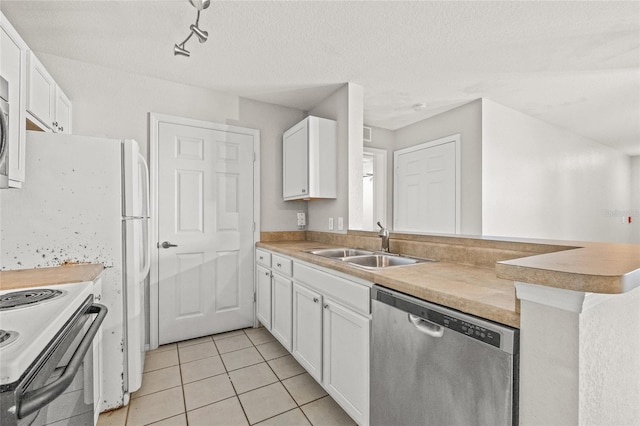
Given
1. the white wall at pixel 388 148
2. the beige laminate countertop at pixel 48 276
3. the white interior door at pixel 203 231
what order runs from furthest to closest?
the white wall at pixel 388 148
the white interior door at pixel 203 231
the beige laminate countertop at pixel 48 276

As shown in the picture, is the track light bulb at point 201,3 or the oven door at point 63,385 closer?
the oven door at point 63,385

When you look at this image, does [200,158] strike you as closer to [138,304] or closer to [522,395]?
[138,304]

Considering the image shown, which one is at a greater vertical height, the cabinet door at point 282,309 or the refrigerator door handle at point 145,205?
the refrigerator door handle at point 145,205

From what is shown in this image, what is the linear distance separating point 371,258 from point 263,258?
1129 millimetres

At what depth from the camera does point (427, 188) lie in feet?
12.0

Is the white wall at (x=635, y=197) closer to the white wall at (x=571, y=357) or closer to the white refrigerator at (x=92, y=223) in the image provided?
the white wall at (x=571, y=357)

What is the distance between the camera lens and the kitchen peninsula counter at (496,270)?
26.6 inches

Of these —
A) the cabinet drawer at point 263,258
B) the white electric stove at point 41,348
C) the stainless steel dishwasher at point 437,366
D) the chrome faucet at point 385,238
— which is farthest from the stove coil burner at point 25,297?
the chrome faucet at point 385,238

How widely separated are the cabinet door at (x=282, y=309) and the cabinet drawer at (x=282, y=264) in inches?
2.2

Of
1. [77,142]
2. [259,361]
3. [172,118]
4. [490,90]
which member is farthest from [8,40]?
[490,90]

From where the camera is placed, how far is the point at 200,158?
109 inches

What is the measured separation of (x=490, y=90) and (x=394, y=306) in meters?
2.62

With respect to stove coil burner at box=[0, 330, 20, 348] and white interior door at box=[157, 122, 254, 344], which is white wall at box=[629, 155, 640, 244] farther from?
stove coil burner at box=[0, 330, 20, 348]

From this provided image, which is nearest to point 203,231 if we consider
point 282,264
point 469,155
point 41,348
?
point 282,264
